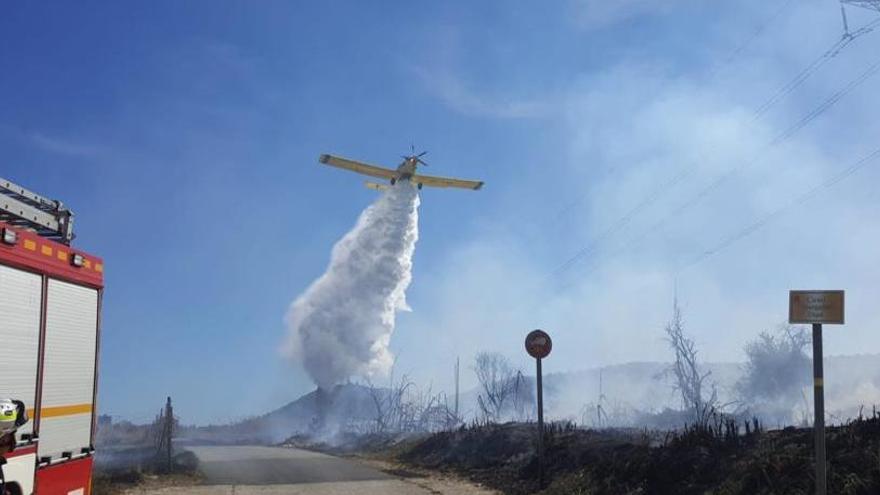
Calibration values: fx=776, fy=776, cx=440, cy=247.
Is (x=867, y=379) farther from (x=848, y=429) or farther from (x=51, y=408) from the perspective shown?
(x=51, y=408)

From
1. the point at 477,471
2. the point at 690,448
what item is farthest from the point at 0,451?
the point at 477,471

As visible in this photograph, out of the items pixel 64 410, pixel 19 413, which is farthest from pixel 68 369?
pixel 19 413

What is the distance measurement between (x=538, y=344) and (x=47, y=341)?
36.6ft

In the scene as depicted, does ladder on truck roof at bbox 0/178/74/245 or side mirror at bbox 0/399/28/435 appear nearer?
side mirror at bbox 0/399/28/435

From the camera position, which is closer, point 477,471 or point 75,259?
point 75,259

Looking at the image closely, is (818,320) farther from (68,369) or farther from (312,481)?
(312,481)

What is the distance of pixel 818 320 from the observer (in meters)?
7.42

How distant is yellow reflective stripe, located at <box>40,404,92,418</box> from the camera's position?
7102 millimetres

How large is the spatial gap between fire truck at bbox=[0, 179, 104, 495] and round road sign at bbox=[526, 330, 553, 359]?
33.0 ft

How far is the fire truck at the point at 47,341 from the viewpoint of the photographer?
649cm

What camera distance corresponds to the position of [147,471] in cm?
2027

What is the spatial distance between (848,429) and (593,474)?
4717 millimetres

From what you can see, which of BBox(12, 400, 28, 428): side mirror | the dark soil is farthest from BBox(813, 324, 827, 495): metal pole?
BBox(12, 400, 28, 428): side mirror

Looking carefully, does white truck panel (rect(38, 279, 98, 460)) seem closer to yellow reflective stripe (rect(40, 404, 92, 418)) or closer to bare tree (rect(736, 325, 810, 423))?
yellow reflective stripe (rect(40, 404, 92, 418))
